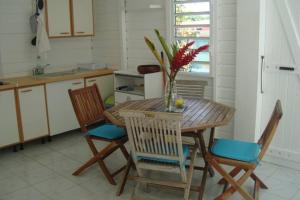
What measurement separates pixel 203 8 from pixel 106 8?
75.3 inches

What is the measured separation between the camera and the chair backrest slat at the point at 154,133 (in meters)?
2.62

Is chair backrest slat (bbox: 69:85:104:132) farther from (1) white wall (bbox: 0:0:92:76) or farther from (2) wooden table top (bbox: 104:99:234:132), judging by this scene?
(1) white wall (bbox: 0:0:92:76)

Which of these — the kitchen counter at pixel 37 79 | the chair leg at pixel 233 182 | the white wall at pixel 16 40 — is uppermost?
the white wall at pixel 16 40

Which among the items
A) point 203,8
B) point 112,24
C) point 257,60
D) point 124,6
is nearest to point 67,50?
point 112,24

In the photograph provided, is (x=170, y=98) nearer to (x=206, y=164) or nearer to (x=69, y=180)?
(x=206, y=164)

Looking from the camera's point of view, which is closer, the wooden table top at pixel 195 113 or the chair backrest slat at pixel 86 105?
the wooden table top at pixel 195 113

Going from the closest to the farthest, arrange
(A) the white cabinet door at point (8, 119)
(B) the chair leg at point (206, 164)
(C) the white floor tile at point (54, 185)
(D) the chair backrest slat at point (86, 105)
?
1. (B) the chair leg at point (206, 164)
2. (C) the white floor tile at point (54, 185)
3. (D) the chair backrest slat at point (86, 105)
4. (A) the white cabinet door at point (8, 119)

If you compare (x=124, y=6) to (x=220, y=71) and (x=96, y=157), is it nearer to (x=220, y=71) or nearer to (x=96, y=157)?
(x=220, y=71)

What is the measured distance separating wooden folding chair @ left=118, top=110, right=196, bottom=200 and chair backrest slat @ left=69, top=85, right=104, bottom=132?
95 cm

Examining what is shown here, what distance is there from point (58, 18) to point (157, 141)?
306 centimetres

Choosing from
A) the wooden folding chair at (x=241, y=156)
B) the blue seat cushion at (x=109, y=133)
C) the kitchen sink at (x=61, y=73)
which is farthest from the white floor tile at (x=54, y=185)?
the kitchen sink at (x=61, y=73)

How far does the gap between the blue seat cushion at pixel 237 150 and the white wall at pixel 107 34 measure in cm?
285

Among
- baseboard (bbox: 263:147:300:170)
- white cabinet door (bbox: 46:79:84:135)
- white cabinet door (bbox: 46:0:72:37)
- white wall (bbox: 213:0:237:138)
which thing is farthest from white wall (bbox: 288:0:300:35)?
white cabinet door (bbox: 46:0:72:37)

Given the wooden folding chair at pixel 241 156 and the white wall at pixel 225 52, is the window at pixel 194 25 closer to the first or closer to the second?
the white wall at pixel 225 52
